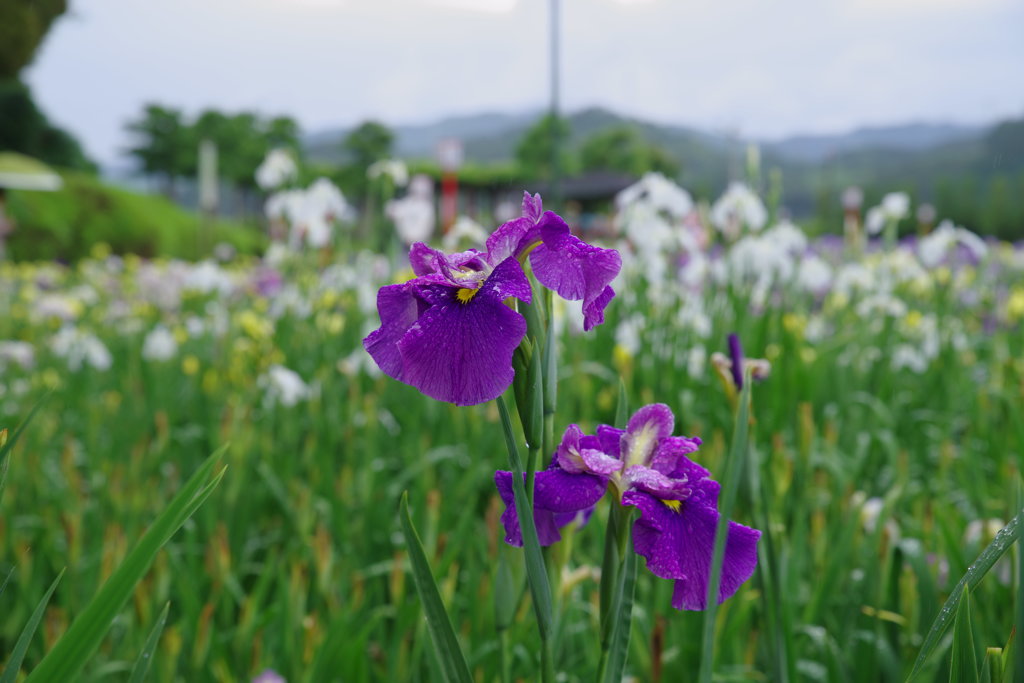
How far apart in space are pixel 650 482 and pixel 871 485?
2.12m

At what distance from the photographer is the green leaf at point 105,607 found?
604mm

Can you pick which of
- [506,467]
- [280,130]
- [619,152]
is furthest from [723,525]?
[619,152]

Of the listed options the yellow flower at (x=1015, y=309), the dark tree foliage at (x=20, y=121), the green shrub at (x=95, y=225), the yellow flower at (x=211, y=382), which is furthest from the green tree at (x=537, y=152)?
the yellow flower at (x=211, y=382)

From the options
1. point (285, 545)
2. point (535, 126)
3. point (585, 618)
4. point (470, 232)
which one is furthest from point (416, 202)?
point (535, 126)

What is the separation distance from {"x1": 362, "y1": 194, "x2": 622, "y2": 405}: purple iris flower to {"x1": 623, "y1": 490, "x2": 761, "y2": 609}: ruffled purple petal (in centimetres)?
18

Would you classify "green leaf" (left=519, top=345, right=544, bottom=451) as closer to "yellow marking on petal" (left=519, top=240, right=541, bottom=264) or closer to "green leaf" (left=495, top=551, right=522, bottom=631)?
"yellow marking on petal" (left=519, top=240, right=541, bottom=264)

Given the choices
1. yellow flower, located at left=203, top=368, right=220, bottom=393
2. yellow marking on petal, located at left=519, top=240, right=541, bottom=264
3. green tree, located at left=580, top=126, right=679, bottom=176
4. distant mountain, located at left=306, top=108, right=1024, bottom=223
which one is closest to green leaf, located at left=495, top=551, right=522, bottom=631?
yellow marking on petal, located at left=519, top=240, right=541, bottom=264

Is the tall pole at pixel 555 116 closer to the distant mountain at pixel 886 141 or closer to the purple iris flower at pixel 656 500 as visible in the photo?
the purple iris flower at pixel 656 500

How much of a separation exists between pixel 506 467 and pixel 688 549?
4.68 feet

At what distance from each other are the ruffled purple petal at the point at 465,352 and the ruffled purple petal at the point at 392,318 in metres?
0.05

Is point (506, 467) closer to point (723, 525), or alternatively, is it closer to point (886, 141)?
point (723, 525)

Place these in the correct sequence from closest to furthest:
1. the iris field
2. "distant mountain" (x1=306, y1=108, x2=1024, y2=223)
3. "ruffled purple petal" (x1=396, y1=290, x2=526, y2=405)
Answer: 1. "ruffled purple petal" (x1=396, y1=290, x2=526, y2=405)
2. the iris field
3. "distant mountain" (x1=306, y1=108, x2=1024, y2=223)

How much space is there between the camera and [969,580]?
24.5 inches

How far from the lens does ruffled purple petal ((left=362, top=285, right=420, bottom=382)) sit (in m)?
0.66
